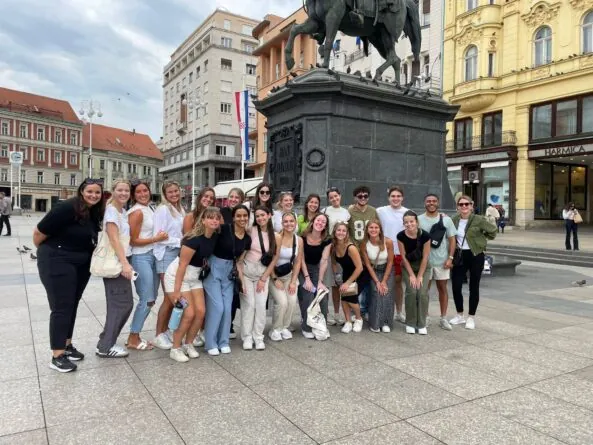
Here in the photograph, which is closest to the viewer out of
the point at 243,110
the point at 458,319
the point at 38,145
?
the point at 458,319

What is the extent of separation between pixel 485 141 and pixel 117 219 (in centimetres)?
3379

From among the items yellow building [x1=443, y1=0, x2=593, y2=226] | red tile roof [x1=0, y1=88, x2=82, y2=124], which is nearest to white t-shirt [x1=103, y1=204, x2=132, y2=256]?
yellow building [x1=443, y1=0, x2=593, y2=226]

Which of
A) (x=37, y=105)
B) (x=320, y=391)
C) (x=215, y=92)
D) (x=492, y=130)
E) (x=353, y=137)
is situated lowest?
(x=320, y=391)

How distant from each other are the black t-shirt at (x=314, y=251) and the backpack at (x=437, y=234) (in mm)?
1363

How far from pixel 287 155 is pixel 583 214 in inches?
1244

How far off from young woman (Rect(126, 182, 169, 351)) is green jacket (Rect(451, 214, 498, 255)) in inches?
150

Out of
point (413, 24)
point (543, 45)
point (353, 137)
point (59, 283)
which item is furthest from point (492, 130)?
point (59, 283)

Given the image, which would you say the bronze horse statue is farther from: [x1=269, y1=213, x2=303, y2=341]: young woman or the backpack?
[x1=269, y1=213, x2=303, y2=341]: young woman

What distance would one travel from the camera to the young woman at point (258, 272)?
16.9ft

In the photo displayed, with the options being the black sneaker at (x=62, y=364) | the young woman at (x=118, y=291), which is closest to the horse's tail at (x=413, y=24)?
the young woman at (x=118, y=291)

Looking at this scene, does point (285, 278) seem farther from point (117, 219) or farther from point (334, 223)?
point (117, 219)

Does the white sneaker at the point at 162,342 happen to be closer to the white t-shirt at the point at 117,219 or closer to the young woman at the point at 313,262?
the white t-shirt at the point at 117,219

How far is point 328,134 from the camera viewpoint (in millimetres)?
9227

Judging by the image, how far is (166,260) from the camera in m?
5.12
